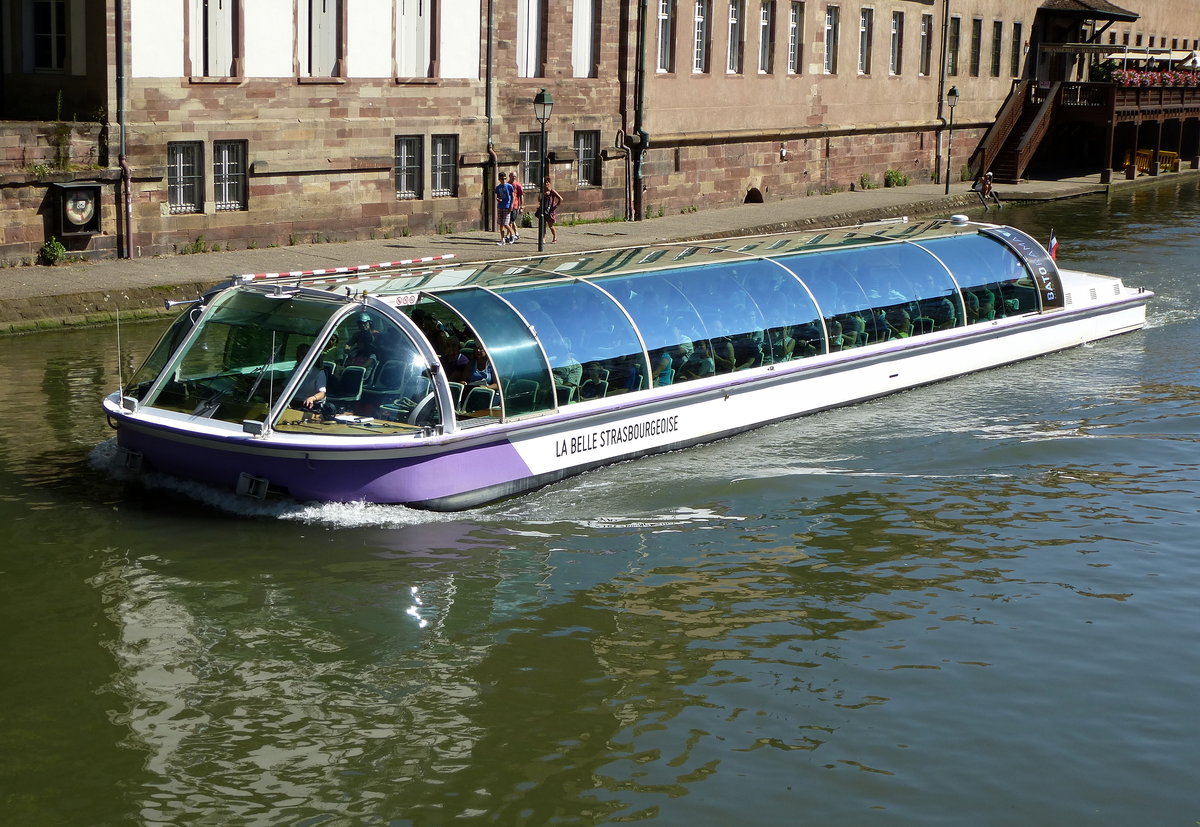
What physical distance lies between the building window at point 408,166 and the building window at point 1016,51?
31098mm

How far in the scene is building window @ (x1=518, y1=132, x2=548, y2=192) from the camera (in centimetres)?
3341

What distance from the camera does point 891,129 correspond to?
47.1 m

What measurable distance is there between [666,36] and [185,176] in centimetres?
1408

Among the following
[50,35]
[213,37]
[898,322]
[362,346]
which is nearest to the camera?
[362,346]

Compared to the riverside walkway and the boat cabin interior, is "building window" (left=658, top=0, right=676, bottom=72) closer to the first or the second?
the riverside walkway

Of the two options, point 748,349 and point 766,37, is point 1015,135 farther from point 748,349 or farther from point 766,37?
point 748,349

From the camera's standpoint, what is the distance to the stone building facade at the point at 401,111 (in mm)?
25297

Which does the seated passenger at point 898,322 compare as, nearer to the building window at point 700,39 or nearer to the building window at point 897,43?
the building window at point 700,39

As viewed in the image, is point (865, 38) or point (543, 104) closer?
point (543, 104)

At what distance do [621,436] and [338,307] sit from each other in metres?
3.09

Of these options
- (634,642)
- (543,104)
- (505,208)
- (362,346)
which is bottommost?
(634,642)

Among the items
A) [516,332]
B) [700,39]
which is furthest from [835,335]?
[700,39]

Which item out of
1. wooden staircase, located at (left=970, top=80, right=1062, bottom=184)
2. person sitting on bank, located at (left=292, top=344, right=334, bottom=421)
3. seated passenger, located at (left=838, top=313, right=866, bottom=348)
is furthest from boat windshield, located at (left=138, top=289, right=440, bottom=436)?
wooden staircase, located at (left=970, top=80, right=1062, bottom=184)

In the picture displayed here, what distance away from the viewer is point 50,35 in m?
26.2
